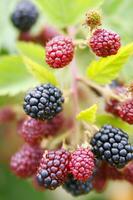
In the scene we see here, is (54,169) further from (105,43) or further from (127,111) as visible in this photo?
(105,43)

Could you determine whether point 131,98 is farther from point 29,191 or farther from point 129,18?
point 29,191

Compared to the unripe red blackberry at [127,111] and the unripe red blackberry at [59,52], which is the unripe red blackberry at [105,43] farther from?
the unripe red blackberry at [127,111]

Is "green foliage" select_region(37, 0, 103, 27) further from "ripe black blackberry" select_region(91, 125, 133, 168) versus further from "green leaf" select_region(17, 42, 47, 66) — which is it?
"ripe black blackberry" select_region(91, 125, 133, 168)

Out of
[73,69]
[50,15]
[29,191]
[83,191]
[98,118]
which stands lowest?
[29,191]

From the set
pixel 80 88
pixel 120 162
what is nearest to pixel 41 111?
pixel 120 162

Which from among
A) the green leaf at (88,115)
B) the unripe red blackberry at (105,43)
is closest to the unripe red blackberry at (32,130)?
the green leaf at (88,115)


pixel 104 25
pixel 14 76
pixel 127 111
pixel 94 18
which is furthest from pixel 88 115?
pixel 104 25

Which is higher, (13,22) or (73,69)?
(13,22)

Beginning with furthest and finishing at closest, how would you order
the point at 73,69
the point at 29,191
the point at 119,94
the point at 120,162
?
the point at 29,191 < the point at 73,69 < the point at 119,94 < the point at 120,162
